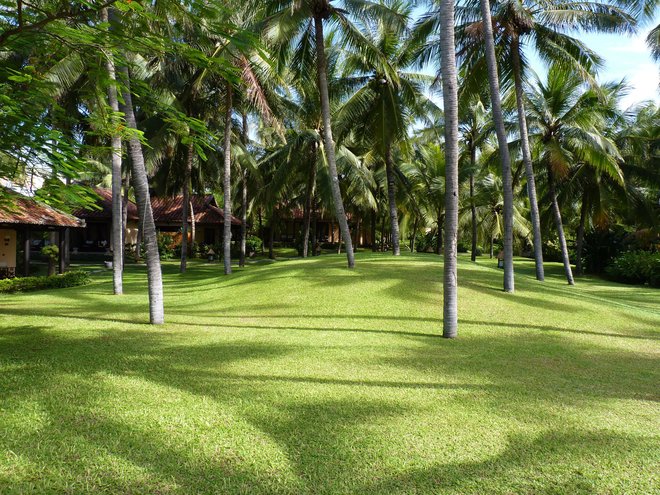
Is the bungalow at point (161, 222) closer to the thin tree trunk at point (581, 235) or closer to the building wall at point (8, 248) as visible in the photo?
the building wall at point (8, 248)

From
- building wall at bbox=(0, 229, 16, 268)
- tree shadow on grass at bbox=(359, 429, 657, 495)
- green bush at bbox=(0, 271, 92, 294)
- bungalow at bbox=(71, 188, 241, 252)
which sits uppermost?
bungalow at bbox=(71, 188, 241, 252)

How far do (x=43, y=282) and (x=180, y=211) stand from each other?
758 inches

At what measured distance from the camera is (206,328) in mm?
8312

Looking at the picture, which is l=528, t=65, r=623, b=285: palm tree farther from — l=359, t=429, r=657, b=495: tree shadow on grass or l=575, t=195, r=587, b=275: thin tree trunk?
l=359, t=429, r=657, b=495: tree shadow on grass

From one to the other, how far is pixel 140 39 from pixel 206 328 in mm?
5179

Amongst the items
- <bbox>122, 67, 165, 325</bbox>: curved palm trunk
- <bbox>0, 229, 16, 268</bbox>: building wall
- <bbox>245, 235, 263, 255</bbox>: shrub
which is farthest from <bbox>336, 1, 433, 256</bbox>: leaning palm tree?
<bbox>245, 235, 263, 255</bbox>: shrub

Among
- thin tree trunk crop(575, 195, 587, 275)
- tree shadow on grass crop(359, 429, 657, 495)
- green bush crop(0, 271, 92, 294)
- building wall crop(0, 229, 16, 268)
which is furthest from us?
thin tree trunk crop(575, 195, 587, 275)

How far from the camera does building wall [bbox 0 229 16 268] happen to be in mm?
18844

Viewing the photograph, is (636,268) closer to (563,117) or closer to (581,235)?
(581,235)

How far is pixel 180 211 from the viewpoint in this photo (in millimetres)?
34344

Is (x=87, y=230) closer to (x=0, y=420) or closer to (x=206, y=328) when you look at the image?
(x=206, y=328)

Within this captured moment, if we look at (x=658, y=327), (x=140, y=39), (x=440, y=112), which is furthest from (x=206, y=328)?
(x=440, y=112)

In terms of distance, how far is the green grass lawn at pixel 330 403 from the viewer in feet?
10.2

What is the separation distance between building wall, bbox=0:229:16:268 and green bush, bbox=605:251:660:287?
27.9 metres
